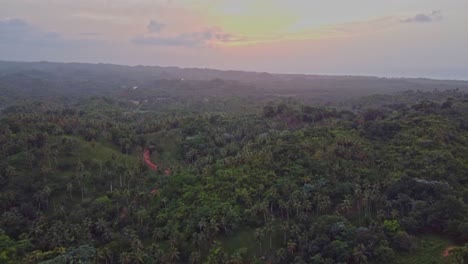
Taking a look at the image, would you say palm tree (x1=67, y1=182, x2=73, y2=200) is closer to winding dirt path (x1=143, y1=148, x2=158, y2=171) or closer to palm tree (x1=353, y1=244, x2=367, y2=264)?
winding dirt path (x1=143, y1=148, x2=158, y2=171)

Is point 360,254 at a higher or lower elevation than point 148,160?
lower

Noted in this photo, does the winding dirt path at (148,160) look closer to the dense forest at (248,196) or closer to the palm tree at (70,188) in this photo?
the dense forest at (248,196)

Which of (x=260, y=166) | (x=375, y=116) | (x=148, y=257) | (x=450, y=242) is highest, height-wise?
(x=375, y=116)

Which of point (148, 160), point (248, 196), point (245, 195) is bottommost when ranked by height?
point (148, 160)

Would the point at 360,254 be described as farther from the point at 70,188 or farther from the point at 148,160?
the point at 148,160

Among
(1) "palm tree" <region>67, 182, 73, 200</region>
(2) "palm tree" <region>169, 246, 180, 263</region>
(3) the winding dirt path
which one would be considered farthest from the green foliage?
(3) the winding dirt path

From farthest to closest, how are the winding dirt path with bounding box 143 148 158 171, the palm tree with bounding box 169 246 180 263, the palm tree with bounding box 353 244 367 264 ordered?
1. the winding dirt path with bounding box 143 148 158 171
2. the palm tree with bounding box 169 246 180 263
3. the palm tree with bounding box 353 244 367 264

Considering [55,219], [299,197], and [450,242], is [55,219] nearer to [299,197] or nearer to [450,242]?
[299,197]

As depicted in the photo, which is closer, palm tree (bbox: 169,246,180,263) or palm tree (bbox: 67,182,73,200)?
palm tree (bbox: 169,246,180,263)

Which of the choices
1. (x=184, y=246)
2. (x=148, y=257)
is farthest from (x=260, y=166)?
(x=148, y=257)

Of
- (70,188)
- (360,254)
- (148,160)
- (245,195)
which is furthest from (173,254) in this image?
(148,160)

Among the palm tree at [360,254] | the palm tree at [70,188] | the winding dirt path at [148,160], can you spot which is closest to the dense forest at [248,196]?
the palm tree at [360,254]
